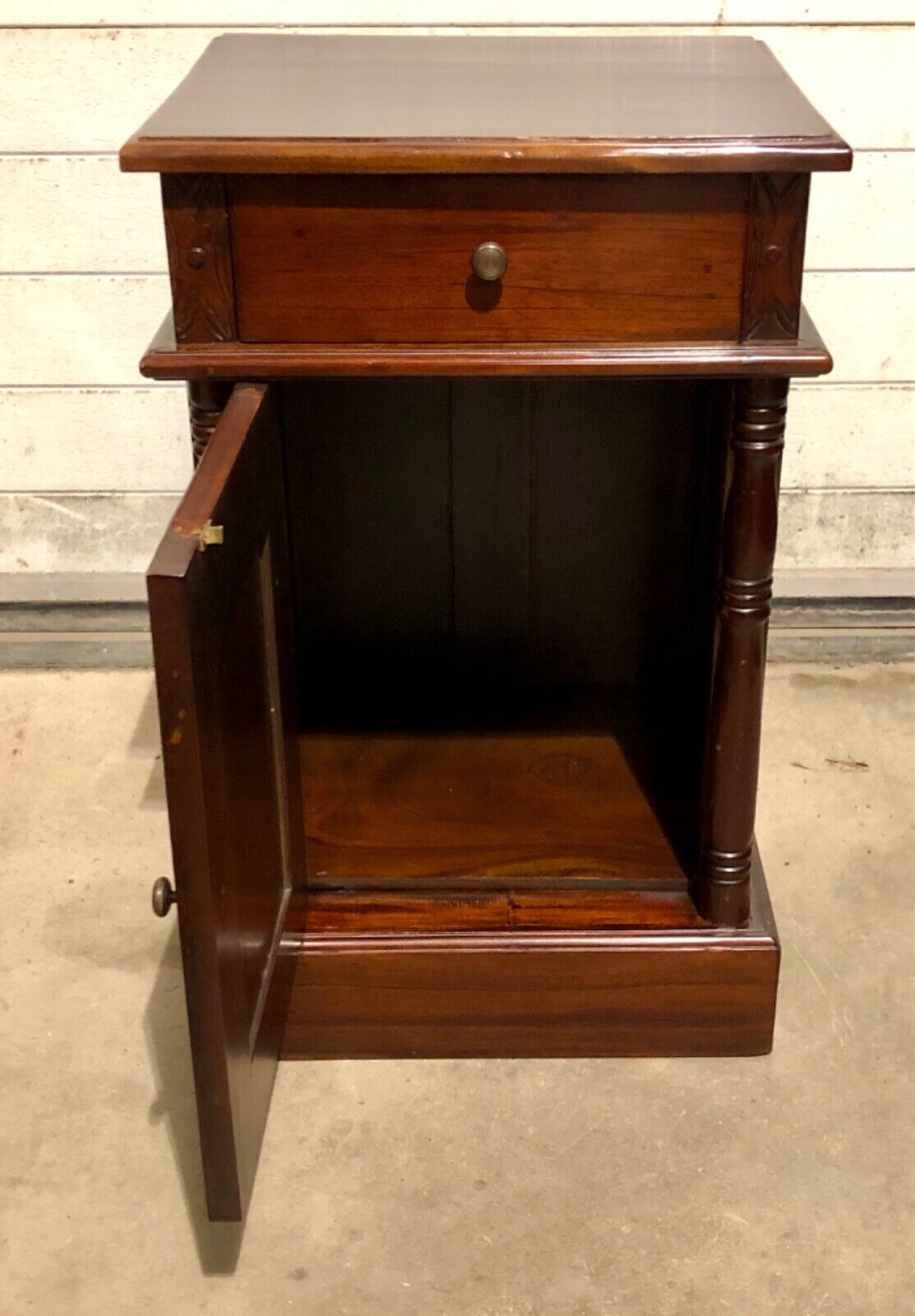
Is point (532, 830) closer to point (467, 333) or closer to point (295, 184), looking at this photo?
point (467, 333)

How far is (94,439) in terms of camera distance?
6.73 feet

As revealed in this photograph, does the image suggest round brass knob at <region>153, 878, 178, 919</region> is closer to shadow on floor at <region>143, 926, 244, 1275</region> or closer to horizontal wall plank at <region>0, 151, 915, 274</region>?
shadow on floor at <region>143, 926, 244, 1275</region>

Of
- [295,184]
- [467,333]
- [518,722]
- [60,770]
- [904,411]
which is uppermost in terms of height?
[295,184]

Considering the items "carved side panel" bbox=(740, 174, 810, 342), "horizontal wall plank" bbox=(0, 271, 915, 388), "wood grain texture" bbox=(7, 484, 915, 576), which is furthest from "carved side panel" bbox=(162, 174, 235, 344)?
"wood grain texture" bbox=(7, 484, 915, 576)

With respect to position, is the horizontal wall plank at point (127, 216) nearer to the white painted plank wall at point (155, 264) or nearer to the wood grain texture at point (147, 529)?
the white painted plank wall at point (155, 264)

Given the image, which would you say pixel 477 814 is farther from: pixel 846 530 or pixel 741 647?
pixel 846 530

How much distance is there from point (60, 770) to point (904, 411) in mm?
1219

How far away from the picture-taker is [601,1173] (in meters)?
1.31

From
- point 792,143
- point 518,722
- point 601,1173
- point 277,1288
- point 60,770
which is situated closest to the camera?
point 792,143

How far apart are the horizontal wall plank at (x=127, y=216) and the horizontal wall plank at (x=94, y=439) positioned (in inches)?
6.8

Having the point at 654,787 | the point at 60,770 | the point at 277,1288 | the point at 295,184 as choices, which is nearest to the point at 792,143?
the point at 295,184

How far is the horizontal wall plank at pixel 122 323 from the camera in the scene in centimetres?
195

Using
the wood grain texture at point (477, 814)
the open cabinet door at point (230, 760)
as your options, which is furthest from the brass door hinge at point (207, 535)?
the wood grain texture at point (477, 814)

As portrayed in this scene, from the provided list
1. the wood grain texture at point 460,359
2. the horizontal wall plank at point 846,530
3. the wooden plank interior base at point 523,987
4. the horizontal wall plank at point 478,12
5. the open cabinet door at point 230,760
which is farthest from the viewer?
the horizontal wall plank at point 846,530
